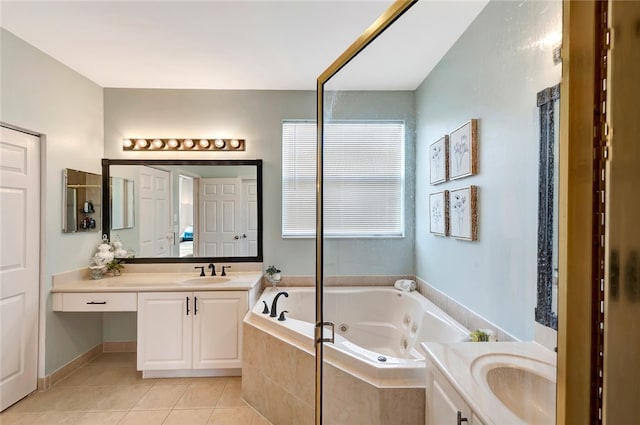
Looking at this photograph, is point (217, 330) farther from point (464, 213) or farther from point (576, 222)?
point (576, 222)

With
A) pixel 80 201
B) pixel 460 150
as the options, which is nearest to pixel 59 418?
pixel 80 201

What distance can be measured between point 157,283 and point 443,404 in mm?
2330

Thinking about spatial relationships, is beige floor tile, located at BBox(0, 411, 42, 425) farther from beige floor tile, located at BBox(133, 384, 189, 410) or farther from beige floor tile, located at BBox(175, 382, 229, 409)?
beige floor tile, located at BBox(175, 382, 229, 409)

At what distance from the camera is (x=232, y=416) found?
207cm

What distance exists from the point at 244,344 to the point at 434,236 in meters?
1.55

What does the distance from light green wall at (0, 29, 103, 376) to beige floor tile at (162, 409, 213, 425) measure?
1.18m

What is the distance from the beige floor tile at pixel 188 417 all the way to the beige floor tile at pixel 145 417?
0.15 feet

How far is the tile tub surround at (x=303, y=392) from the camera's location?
1.35m

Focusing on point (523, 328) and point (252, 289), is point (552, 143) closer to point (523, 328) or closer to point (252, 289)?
point (523, 328)

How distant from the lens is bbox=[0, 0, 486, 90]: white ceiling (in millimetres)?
1805

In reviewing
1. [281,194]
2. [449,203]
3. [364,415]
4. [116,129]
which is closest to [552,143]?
[449,203]

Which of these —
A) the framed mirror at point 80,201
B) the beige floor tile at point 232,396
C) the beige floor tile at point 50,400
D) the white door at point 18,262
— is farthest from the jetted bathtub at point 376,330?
the framed mirror at point 80,201

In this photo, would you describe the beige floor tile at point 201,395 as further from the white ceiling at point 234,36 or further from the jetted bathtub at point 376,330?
the white ceiling at point 234,36

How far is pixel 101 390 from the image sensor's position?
237 centimetres
